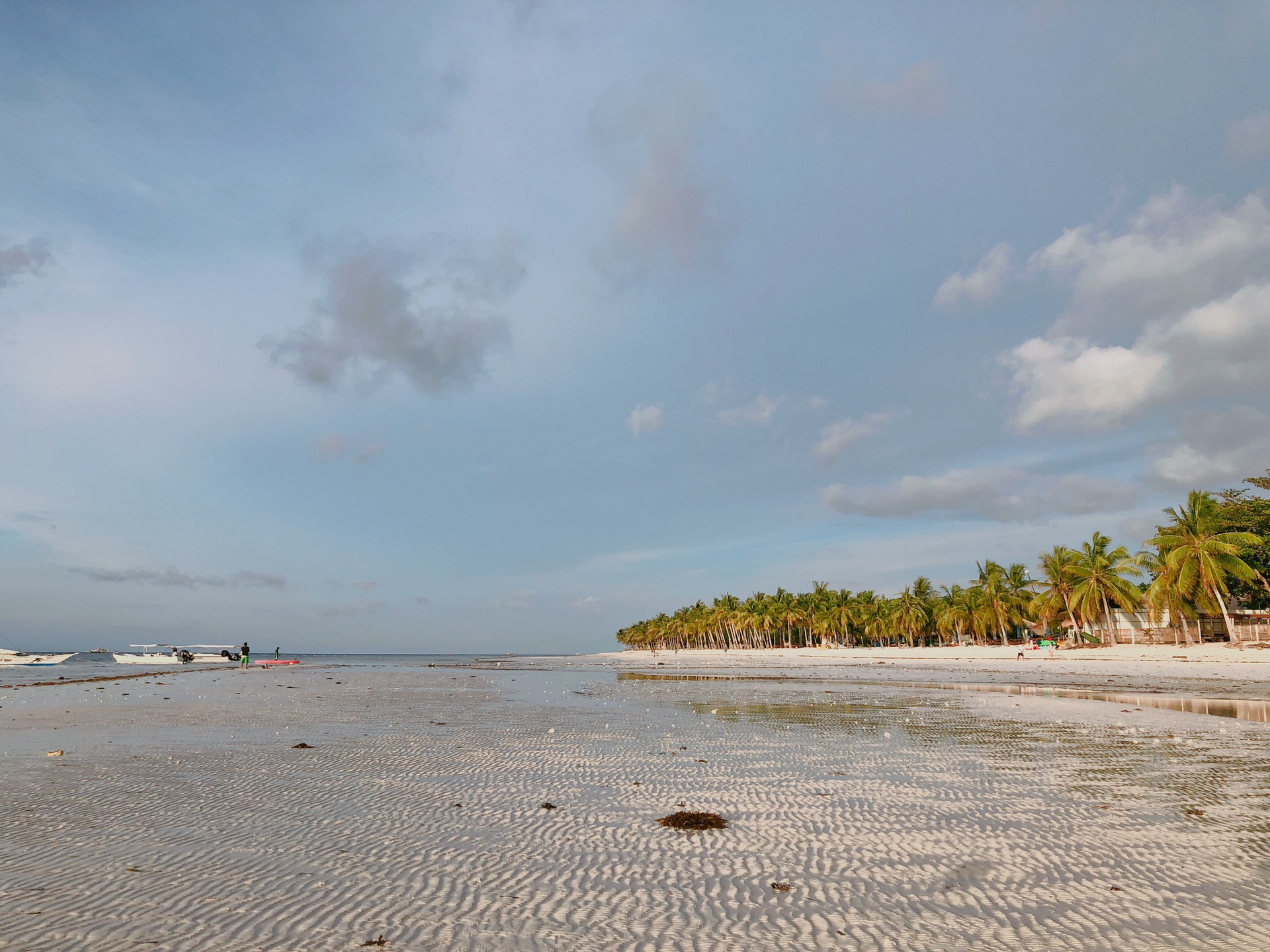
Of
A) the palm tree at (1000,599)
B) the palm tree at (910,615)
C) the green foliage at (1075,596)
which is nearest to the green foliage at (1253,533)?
the green foliage at (1075,596)

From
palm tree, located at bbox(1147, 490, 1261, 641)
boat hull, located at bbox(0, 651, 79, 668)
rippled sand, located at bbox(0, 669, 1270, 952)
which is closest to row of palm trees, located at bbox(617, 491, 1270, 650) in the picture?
palm tree, located at bbox(1147, 490, 1261, 641)

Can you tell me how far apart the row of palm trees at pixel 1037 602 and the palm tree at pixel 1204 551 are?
93 millimetres

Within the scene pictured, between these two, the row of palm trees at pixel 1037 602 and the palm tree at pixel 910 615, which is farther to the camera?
the palm tree at pixel 910 615

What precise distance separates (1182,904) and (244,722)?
21.6m

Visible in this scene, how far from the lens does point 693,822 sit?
9602 mm

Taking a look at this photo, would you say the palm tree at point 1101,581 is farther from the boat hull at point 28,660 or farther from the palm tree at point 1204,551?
the boat hull at point 28,660

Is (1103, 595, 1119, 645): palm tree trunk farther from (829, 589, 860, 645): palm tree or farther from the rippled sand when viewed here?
the rippled sand

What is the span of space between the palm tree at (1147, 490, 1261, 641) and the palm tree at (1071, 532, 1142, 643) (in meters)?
7.55

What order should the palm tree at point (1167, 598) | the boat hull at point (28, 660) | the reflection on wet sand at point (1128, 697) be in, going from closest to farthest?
the reflection on wet sand at point (1128, 697) < the palm tree at point (1167, 598) < the boat hull at point (28, 660)

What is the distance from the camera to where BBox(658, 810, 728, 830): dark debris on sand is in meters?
9.41

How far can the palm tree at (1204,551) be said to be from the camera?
5809 cm

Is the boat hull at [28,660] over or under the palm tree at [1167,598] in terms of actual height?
under

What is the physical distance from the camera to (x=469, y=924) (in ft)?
20.1

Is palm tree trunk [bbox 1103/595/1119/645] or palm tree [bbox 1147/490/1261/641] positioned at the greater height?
palm tree [bbox 1147/490/1261/641]
